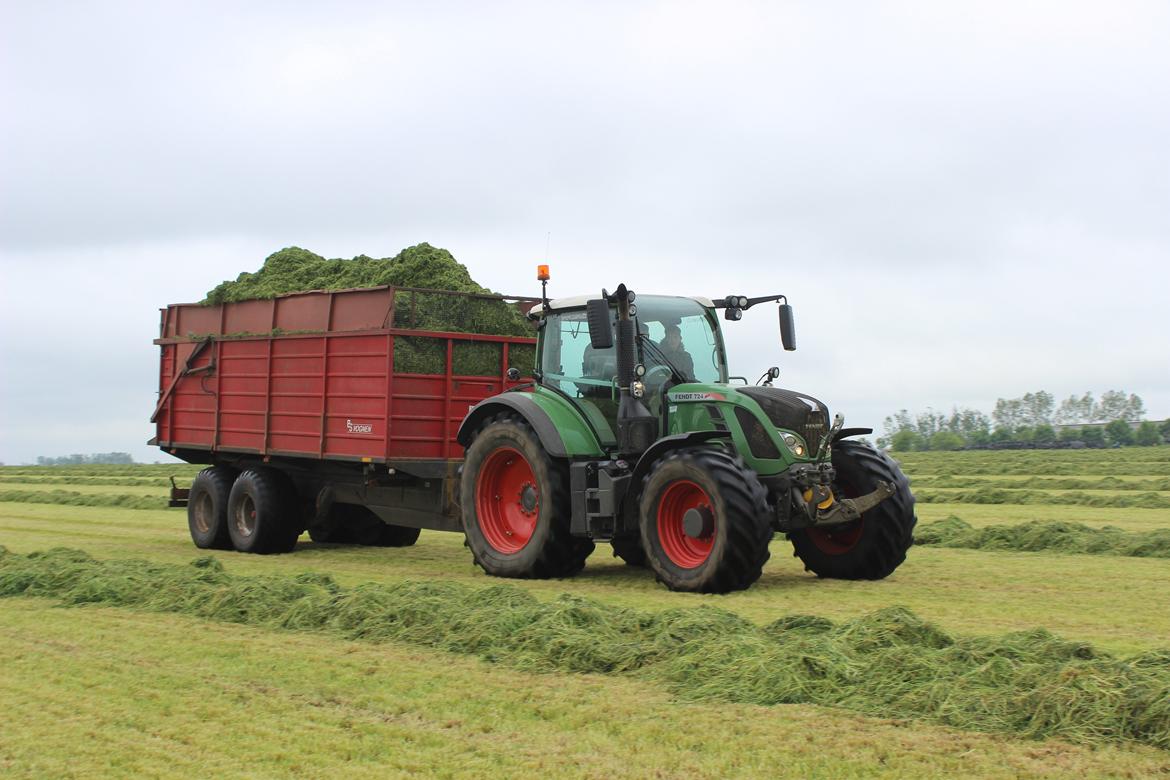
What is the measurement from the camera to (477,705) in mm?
5859

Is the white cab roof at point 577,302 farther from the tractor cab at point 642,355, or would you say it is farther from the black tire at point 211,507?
the black tire at point 211,507

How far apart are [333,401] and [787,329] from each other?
5.10 meters

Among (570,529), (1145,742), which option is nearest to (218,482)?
(570,529)

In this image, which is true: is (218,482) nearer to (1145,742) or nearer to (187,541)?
(187,541)

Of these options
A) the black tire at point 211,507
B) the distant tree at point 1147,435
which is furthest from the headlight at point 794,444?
the distant tree at point 1147,435

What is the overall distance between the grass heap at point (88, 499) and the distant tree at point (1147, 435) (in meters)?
46.7

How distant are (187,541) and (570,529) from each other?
7.58m

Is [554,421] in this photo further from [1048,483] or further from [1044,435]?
[1044,435]

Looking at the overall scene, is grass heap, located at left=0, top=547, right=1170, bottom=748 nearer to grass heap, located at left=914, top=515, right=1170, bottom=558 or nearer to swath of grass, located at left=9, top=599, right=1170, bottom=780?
swath of grass, located at left=9, top=599, right=1170, bottom=780

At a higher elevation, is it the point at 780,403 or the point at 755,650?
the point at 780,403

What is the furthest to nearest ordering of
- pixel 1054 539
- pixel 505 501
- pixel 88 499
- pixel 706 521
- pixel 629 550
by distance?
pixel 88 499 < pixel 1054 539 < pixel 505 501 < pixel 629 550 < pixel 706 521

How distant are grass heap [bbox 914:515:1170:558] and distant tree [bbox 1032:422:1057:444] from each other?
43.2 meters

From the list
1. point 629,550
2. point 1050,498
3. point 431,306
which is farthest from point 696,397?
point 1050,498

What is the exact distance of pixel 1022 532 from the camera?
13625 millimetres
